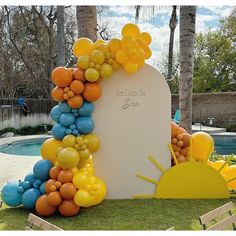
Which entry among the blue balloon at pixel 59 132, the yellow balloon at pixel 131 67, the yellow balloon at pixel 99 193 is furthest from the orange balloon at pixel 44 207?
the yellow balloon at pixel 131 67

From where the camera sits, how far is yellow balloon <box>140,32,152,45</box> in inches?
231

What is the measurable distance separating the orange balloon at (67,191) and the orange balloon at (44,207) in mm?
243

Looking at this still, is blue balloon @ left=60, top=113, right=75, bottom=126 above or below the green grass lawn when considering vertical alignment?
above

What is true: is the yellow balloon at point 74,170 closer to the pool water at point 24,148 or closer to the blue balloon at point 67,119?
the blue balloon at point 67,119

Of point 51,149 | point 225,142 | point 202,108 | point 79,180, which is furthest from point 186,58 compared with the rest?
point 202,108

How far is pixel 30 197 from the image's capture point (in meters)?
5.32

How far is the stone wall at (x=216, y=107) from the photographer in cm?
1908

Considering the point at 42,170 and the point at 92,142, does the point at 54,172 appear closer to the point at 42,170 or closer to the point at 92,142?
the point at 42,170

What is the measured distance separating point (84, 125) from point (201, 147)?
2105 millimetres

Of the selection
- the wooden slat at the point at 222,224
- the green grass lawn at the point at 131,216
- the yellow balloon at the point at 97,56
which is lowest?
the green grass lawn at the point at 131,216

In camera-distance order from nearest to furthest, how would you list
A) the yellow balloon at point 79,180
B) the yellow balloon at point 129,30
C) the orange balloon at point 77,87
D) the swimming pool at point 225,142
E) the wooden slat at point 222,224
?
the wooden slat at point 222,224
the yellow balloon at point 79,180
the orange balloon at point 77,87
the yellow balloon at point 129,30
the swimming pool at point 225,142

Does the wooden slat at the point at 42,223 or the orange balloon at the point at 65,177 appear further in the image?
the orange balloon at the point at 65,177

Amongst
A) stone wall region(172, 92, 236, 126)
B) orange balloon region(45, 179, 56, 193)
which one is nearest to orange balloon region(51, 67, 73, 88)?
orange balloon region(45, 179, 56, 193)

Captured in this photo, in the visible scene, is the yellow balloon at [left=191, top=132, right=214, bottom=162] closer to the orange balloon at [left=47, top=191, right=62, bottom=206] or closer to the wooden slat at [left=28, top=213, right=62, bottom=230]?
the orange balloon at [left=47, top=191, right=62, bottom=206]
